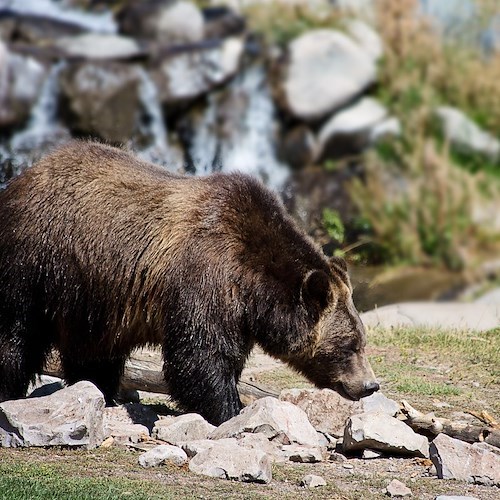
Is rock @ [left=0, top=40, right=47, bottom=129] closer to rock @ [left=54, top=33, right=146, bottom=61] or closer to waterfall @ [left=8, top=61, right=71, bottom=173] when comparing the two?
waterfall @ [left=8, top=61, right=71, bottom=173]

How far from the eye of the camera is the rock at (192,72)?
2250 centimetres

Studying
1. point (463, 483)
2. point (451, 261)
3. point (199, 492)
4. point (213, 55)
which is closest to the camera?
point (199, 492)

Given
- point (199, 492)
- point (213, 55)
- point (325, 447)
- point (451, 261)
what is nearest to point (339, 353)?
point (325, 447)

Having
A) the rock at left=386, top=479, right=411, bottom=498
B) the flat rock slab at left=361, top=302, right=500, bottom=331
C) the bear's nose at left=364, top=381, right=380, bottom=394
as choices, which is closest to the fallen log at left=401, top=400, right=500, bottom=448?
the bear's nose at left=364, top=381, right=380, bottom=394

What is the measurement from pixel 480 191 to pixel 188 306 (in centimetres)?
1408

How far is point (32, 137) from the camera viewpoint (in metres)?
20.9

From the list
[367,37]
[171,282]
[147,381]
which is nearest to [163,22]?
[367,37]

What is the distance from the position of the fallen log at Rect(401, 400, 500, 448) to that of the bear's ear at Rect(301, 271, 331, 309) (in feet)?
3.70

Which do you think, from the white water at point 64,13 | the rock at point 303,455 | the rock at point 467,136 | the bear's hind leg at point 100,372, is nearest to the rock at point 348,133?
the rock at point 467,136

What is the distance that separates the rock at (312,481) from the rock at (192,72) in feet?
55.6

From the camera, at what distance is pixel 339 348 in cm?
766

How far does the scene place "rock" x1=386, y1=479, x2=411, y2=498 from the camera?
614cm

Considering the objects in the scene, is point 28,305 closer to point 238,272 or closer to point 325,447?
point 238,272

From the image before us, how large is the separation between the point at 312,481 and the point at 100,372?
2.59 m
